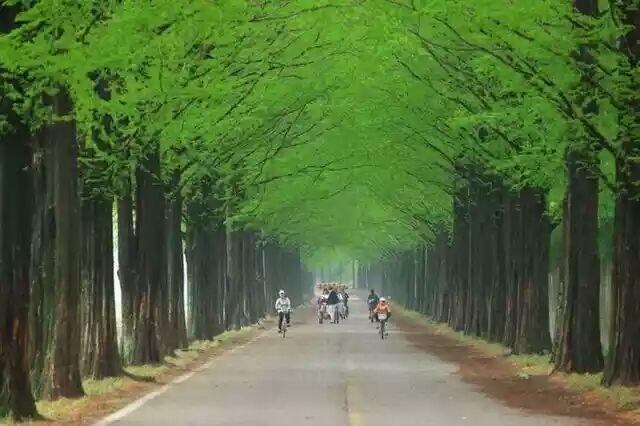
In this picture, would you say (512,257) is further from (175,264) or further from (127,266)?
(127,266)

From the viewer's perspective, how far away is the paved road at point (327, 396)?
1934 centimetres

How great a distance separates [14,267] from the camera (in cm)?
1841

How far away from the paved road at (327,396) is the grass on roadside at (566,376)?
1.76m

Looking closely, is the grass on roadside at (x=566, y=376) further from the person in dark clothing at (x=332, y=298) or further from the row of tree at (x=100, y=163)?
the person in dark clothing at (x=332, y=298)

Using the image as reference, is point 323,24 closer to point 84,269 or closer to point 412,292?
point 84,269

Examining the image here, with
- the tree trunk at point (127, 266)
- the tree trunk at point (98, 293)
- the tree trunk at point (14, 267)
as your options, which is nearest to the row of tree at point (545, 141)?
the tree trunk at point (98, 293)

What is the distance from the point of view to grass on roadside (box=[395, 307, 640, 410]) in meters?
22.4

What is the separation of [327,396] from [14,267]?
689cm

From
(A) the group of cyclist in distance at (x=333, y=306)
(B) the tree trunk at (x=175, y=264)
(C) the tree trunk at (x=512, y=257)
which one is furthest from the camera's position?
(A) the group of cyclist in distance at (x=333, y=306)

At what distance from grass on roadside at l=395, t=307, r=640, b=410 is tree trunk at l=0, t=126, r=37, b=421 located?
29.1ft

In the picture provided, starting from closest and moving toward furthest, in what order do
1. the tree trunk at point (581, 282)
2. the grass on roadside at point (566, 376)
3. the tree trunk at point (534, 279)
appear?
the grass on roadside at point (566, 376) < the tree trunk at point (581, 282) < the tree trunk at point (534, 279)

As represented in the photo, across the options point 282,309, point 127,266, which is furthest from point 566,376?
point 282,309

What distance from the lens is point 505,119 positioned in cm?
2791

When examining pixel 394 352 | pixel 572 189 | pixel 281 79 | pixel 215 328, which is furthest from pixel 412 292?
pixel 572 189
